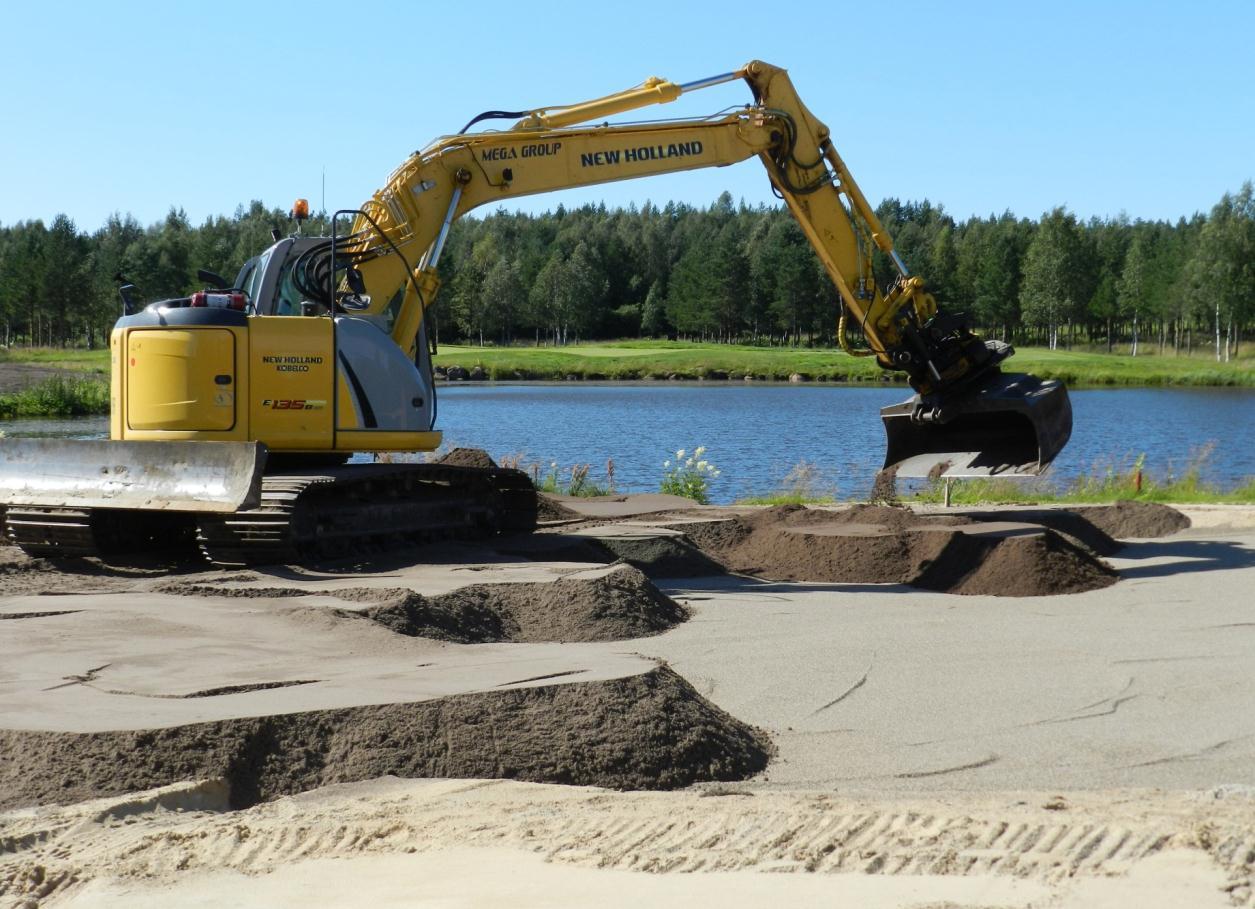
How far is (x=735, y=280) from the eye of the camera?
100 metres

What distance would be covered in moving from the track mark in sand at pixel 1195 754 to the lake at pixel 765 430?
1600cm

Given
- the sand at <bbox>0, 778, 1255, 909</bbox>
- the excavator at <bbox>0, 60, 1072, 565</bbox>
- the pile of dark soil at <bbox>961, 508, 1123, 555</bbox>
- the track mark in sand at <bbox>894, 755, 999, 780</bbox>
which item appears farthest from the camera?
the pile of dark soil at <bbox>961, 508, 1123, 555</bbox>

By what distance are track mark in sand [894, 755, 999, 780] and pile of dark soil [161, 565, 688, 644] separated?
3.41 metres

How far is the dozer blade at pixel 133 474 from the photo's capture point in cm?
1106

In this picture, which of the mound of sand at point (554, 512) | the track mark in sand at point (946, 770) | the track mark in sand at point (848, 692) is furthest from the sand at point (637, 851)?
the mound of sand at point (554, 512)

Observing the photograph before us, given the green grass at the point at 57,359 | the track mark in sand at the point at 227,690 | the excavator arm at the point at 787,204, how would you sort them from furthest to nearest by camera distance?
the green grass at the point at 57,359 < the excavator arm at the point at 787,204 < the track mark in sand at the point at 227,690

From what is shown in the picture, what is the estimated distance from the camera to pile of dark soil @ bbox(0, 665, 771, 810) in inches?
229

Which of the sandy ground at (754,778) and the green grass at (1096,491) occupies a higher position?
the sandy ground at (754,778)

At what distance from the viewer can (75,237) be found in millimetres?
93750

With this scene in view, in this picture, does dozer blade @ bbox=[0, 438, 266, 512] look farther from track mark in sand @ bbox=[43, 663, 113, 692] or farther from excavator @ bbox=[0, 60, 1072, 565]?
track mark in sand @ bbox=[43, 663, 113, 692]

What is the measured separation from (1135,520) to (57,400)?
3255cm

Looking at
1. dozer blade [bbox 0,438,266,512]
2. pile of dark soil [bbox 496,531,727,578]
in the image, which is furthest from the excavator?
pile of dark soil [bbox 496,531,727,578]

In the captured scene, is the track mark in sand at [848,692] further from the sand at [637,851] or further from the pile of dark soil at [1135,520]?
the pile of dark soil at [1135,520]

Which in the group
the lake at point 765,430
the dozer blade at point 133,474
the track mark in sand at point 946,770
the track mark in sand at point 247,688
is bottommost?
the lake at point 765,430
